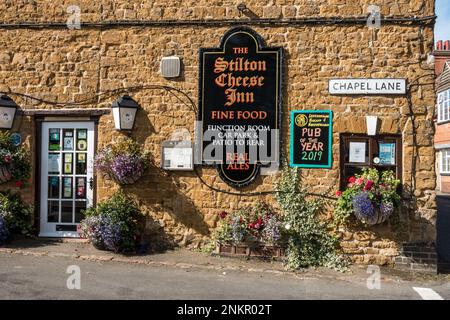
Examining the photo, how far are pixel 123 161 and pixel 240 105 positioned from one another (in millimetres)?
2317

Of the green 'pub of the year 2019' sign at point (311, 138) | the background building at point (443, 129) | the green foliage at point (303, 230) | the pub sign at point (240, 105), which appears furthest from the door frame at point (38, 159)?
the background building at point (443, 129)

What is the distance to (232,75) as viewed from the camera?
735 centimetres

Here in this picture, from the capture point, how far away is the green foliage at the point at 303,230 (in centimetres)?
679

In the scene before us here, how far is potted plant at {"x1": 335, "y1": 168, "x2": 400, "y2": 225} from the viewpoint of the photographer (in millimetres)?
6406

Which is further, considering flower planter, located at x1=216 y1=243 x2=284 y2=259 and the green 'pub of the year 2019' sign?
the green 'pub of the year 2019' sign

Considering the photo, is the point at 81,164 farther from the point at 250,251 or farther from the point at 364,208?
the point at 364,208

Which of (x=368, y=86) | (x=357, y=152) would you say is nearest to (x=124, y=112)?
(x=357, y=152)

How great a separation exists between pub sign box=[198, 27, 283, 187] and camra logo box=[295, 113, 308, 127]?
320 millimetres

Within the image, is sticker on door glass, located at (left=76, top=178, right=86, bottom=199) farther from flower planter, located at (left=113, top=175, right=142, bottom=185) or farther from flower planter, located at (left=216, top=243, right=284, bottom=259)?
flower planter, located at (left=216, top=243, right=284, bottom=259)

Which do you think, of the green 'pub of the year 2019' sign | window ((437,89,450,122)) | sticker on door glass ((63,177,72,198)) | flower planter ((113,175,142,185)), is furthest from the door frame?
window ((437,89,450,122))

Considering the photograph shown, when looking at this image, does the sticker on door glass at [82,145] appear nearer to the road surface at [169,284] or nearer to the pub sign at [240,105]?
the road surface at [169,284]

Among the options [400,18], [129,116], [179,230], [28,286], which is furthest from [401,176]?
[28,286]

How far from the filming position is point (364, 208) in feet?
20.9

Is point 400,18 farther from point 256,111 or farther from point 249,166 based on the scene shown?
point 249,166
